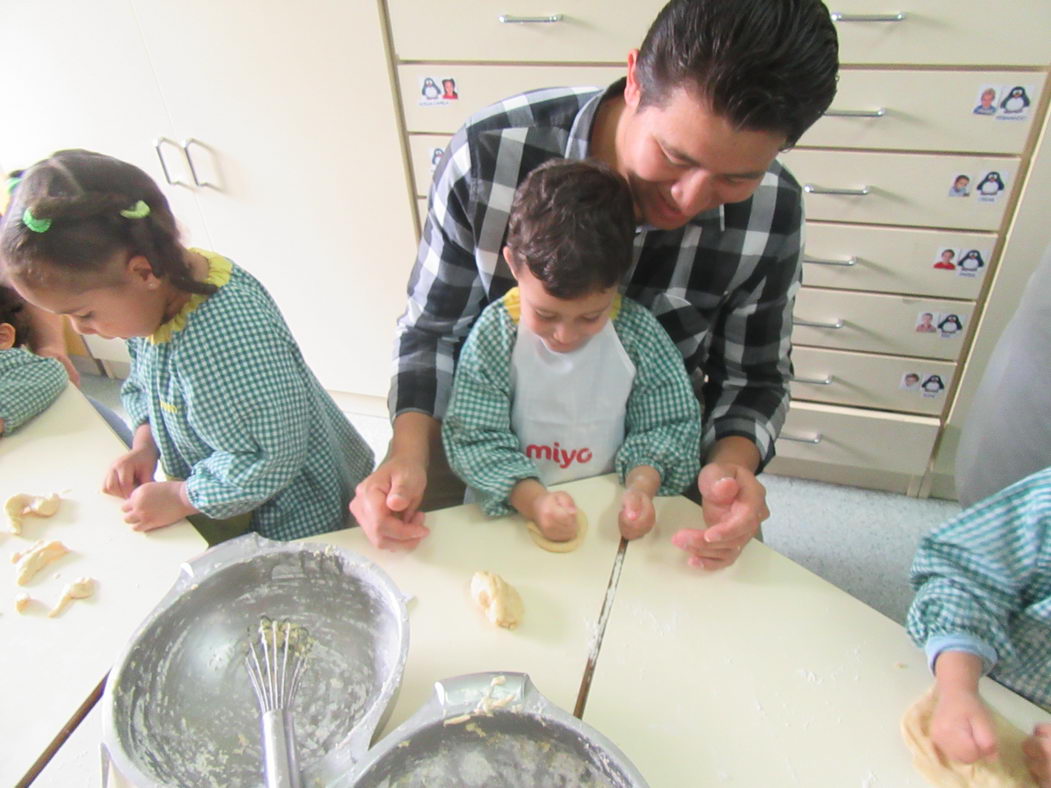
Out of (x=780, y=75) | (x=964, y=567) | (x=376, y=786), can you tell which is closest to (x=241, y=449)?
(x=376, y=786)

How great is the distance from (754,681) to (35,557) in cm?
83

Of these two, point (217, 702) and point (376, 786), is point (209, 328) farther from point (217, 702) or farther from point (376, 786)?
point (376, 786)

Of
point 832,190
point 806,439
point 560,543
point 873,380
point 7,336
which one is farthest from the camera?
point 806,439

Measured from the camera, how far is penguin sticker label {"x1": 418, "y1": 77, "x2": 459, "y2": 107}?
63.2 inches

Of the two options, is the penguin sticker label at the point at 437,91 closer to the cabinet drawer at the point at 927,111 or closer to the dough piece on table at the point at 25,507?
the cabinet drawer at the point at 927,111

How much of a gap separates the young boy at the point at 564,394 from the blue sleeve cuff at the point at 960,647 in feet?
1.07

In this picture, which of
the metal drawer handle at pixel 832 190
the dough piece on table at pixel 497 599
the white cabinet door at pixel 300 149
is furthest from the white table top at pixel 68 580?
the metal drawer handle at pixel 832 190

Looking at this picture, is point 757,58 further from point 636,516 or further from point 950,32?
point 950,32

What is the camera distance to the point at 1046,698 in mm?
800

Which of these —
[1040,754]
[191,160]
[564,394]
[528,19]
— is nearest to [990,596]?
[1040,754]

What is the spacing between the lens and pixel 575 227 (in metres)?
0.82

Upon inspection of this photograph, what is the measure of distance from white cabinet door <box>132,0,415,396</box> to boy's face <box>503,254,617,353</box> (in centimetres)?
99

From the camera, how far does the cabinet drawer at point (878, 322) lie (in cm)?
160

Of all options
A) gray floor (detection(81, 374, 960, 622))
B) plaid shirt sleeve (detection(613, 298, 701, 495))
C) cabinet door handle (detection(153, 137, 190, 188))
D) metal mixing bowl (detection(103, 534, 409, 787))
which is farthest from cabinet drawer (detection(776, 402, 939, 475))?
cabinet door handle (detection(153, 137, 190, 188))
